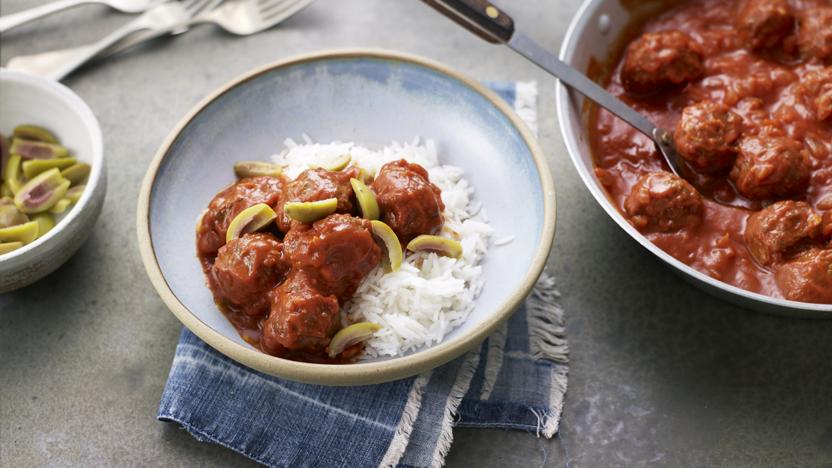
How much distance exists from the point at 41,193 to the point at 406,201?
5.66 ft

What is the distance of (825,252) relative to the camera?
10.7ft

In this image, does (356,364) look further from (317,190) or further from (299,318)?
(317,190)

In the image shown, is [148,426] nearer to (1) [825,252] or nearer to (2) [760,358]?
(2) [760,358]

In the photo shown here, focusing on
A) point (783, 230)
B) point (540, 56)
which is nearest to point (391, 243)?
point (540, 56)

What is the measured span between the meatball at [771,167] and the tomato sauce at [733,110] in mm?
80

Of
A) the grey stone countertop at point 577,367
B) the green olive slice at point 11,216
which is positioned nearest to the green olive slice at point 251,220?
the grey stone countertop at point 577,367

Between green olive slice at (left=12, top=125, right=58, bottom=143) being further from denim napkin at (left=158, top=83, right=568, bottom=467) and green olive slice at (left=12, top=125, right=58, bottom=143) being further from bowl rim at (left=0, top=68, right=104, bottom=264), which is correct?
denim napkin at (left=158, top=83, right=568, bottom=467)

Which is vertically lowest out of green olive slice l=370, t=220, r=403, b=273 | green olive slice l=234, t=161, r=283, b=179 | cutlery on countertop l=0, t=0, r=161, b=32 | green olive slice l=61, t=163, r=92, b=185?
green olive slice l=61, t=163, r=92, b=185

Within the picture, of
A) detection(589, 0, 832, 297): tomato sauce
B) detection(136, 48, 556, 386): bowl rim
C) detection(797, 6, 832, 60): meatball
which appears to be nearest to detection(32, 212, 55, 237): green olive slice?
detection(136, 48, 556, 386): bowl rim

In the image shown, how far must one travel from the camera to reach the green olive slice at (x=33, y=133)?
3990 millimetres

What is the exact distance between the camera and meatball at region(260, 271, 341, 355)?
9.93ft

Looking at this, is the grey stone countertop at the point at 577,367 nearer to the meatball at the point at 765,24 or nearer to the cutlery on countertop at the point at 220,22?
the cutlery on countertop at the point at 220,22

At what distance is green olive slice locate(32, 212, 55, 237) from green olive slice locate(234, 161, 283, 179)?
2.86ft

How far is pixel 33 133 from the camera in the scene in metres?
3.99
